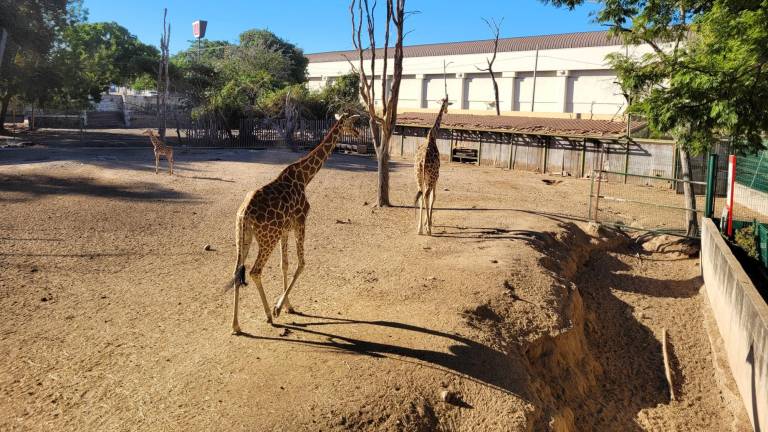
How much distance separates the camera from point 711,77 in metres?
9.56

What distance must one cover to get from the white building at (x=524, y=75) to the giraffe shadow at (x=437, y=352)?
2908 cm

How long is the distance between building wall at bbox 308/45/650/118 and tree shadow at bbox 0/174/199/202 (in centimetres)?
2262

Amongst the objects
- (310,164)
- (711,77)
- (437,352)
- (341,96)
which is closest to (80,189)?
(310,164)

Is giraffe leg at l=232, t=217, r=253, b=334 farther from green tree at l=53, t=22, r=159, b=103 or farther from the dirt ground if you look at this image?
green tree at l=53, t=22, r=159, b=103

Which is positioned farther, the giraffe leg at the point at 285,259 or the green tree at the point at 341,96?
the green tree at the point at 341,96

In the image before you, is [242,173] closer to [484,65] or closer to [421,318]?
[421,318]

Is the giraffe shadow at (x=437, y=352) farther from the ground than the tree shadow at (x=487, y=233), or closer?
closer

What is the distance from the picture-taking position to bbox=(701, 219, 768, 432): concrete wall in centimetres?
652

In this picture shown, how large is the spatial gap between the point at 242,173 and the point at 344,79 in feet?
66.7

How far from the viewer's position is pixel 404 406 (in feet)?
17.4

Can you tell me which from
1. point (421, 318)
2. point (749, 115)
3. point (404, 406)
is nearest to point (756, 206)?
point (749, 115)

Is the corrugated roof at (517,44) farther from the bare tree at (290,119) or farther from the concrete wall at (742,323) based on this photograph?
the concrete wall at (742,323)

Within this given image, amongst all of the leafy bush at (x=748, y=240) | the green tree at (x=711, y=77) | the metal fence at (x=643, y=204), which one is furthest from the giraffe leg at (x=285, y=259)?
the leafy bush at (x=748, y=240)

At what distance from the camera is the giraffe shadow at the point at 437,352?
19.8 ft
